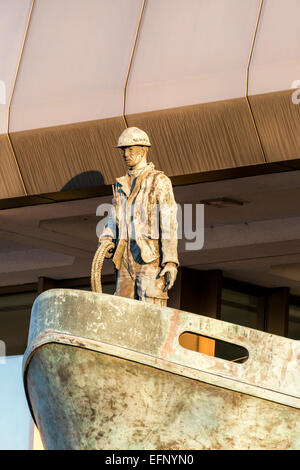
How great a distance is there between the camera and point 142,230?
10641mm

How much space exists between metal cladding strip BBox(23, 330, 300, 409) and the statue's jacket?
112cm

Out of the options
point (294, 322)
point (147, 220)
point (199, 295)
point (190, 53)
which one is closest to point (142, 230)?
point (147, 220)

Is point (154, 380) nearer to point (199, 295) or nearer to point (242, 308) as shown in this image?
point (199, 295)

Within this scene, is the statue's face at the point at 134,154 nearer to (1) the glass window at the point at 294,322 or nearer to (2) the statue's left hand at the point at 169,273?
(2) the statue's left hand at the point at 169,273

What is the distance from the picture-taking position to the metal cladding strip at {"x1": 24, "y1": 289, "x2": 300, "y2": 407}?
9688 mm

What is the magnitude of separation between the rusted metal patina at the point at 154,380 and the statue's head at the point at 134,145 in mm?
1568

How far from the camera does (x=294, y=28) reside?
1261cm

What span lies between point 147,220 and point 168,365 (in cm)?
149

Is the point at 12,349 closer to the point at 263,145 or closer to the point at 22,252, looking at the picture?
the point at 22,252

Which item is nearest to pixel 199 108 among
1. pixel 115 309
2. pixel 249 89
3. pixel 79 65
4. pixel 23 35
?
pixel 249 89

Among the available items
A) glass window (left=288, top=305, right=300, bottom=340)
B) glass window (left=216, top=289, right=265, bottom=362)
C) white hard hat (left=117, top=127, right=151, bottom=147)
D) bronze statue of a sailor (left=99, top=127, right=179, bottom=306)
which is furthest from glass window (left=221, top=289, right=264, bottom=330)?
white hard hat (left=117, top=127, right=151, bottom=147)

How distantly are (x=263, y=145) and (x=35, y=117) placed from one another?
2.90 metres

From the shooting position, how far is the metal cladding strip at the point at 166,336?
9688mm

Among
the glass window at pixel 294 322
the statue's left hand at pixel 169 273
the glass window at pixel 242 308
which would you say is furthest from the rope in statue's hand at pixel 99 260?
the glass window at pixel 294 322
